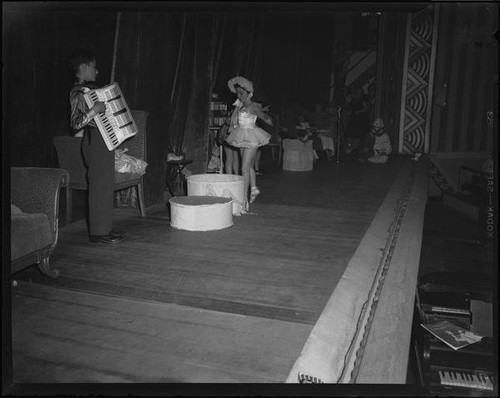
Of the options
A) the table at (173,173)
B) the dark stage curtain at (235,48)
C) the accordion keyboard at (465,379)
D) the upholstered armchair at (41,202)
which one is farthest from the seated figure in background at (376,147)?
the upholstered armchair at (41,202)

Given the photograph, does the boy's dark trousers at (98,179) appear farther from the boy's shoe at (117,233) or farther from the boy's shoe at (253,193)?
the boy's shoe at (253,193)

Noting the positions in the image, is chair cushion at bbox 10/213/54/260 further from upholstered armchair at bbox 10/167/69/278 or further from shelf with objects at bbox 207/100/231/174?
shelf with objects at bbox 207/100/231/174

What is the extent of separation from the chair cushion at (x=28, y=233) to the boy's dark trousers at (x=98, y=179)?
0.93 meters

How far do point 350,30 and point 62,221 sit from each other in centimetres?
1297

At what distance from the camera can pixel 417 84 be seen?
1446 cm

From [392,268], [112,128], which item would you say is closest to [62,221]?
[112,128]

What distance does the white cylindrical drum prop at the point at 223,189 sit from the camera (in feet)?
17.9

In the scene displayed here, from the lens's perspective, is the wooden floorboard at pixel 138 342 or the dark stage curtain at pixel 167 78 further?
the dark stage curtain at pixel 167 78

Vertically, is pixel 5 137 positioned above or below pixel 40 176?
above

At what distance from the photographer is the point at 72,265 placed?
12.2ft

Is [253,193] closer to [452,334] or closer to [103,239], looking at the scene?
[103,239]

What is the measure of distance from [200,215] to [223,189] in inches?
27.6

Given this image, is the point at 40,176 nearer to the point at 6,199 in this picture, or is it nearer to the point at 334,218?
the point at 6,199

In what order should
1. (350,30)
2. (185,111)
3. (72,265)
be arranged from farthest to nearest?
(350,30), (185,111), (72,265)
